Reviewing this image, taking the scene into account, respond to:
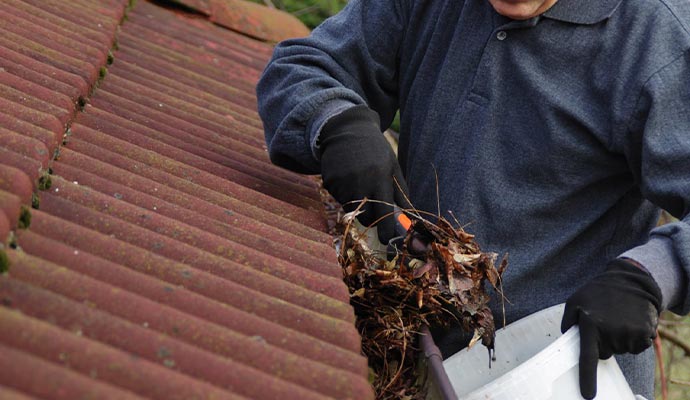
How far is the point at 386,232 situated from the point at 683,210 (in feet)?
2.70

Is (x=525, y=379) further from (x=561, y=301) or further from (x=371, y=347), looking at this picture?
(x=561, y=301)

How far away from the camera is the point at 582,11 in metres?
2.36

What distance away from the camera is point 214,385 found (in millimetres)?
1260

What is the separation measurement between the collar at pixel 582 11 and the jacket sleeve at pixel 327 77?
0.50 m

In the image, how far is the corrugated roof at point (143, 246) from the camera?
1.23m

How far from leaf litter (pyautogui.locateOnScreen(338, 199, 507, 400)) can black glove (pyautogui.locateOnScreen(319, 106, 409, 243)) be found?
5.2 inches

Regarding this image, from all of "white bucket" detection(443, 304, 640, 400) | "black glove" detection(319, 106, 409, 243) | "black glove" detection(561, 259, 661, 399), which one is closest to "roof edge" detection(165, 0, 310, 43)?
"black glove" detection(319, 106, 409, 243)

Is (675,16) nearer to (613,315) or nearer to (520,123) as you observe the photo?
(520,123)

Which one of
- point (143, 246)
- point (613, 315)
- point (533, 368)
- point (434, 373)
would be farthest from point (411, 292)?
point (143, 246)

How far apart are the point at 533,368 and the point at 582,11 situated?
1113 mm

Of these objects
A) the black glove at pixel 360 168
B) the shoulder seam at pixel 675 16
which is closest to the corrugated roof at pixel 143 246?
the black glove at pixel 360 168

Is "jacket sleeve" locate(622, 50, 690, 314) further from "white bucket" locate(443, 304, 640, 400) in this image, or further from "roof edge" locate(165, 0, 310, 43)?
"roof edge" locate(165, 0, 310, 43)

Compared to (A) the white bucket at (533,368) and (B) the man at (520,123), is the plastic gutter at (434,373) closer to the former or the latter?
(A) the white bucket at (533,368)

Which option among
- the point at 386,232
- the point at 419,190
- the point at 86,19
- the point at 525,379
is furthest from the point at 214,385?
the point at 86,19
